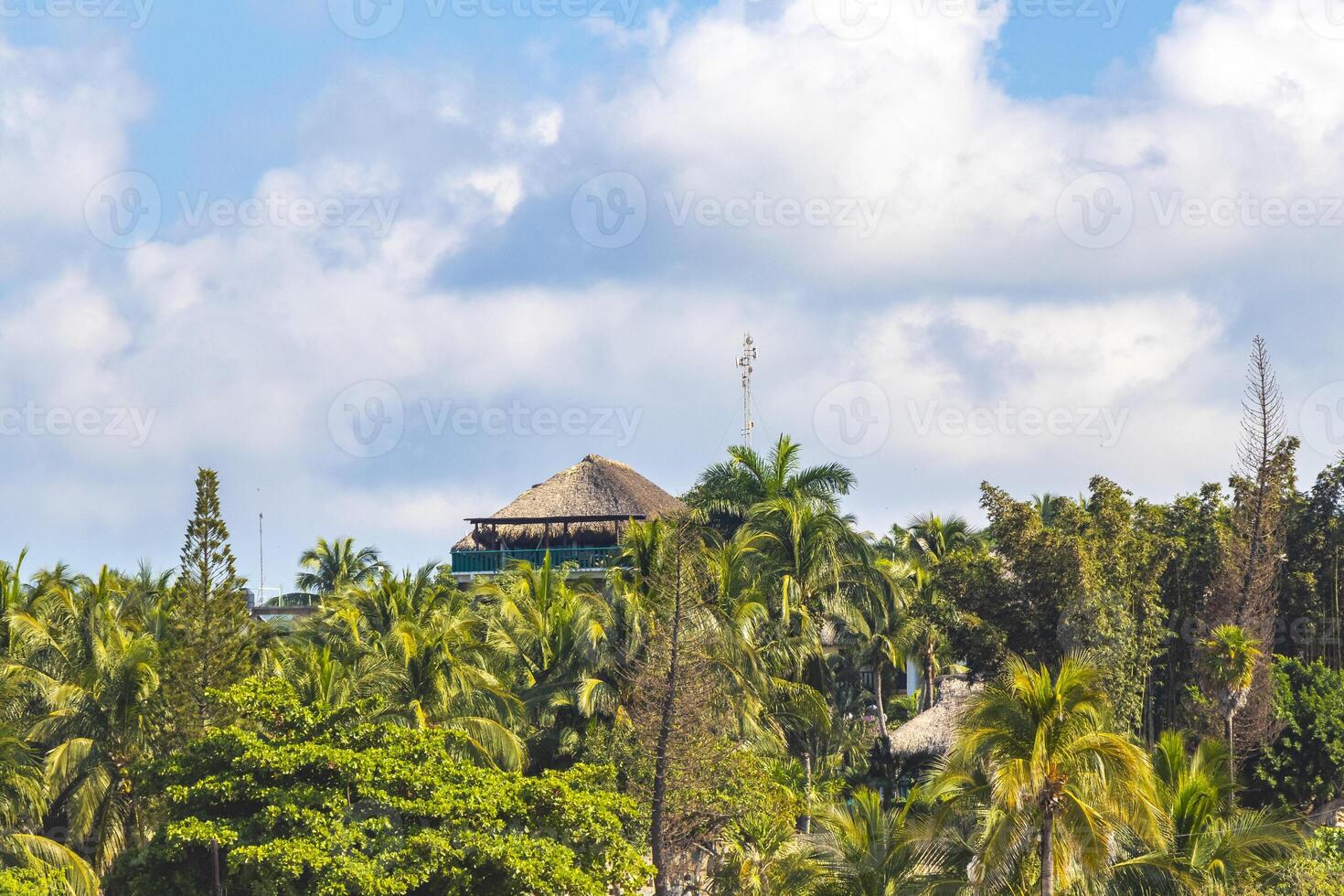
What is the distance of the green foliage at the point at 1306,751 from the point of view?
1171 inches

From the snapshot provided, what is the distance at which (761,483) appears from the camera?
124ft

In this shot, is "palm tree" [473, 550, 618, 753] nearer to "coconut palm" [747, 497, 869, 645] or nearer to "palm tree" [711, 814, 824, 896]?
"palm tree" [711, 814, 824, 896]

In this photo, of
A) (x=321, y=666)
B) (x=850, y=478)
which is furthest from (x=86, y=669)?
(x=850, y=478)

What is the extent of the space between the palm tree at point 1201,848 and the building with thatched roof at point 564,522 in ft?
94.2

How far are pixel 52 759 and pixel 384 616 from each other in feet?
34.7

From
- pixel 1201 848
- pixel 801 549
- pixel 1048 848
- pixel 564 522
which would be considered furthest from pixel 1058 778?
pixel 564 522

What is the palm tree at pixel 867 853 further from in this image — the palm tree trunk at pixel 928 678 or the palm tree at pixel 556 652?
the palm tree trunk at pixel 928 678

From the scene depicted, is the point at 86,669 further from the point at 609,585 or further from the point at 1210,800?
the point at 1210,800

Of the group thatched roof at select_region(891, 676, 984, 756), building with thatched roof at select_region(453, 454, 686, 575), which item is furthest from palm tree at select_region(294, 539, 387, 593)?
thatched roof at select_region(891, 676, 984, 756)

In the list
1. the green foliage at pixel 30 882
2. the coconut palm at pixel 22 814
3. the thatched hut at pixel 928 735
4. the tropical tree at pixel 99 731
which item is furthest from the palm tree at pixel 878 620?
the green foliage at pixel 30 882

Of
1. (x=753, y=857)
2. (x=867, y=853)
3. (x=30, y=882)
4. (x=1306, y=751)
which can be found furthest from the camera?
(x=1306, y=751)

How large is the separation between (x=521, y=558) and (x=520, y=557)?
12.5 inches

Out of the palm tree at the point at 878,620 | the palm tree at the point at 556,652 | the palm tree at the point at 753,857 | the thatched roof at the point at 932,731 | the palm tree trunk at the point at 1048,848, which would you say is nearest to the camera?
the palm tree trunk at the point at 1048,848

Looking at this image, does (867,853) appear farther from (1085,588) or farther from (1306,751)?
(1306,751)
